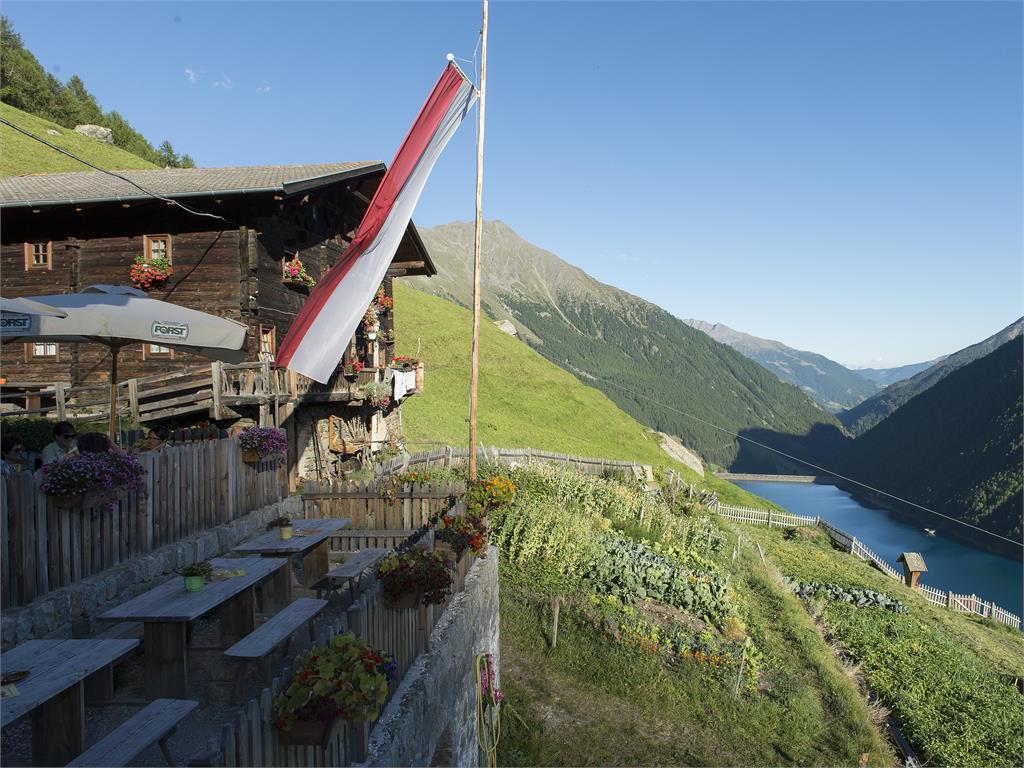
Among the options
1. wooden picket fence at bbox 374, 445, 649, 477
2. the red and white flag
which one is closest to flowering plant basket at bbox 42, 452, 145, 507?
the red and white flag

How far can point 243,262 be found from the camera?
54.0 ft

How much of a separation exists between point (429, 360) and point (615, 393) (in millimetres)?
142536

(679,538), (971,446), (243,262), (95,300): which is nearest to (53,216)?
(243,262)

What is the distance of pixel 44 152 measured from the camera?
48.3 meters

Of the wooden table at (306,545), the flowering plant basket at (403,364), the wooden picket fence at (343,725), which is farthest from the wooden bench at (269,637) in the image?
the flowering plant basket at (403,364)

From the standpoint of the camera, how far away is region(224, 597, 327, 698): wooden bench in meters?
5.02

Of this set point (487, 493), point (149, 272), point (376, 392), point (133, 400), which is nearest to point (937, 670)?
point (487, 493)

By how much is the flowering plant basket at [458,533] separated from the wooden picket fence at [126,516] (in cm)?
339

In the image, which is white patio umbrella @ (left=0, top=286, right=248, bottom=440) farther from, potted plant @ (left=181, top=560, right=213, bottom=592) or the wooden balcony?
the wooden balcony

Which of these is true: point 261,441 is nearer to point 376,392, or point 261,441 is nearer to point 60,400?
point 60,400

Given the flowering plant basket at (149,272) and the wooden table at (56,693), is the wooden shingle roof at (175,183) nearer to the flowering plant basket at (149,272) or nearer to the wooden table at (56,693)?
the flowering plant basket at (149,272)

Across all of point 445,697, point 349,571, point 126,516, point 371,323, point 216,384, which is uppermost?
point 371,323

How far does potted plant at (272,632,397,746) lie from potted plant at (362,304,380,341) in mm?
17005

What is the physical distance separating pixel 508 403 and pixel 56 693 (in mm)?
45667
